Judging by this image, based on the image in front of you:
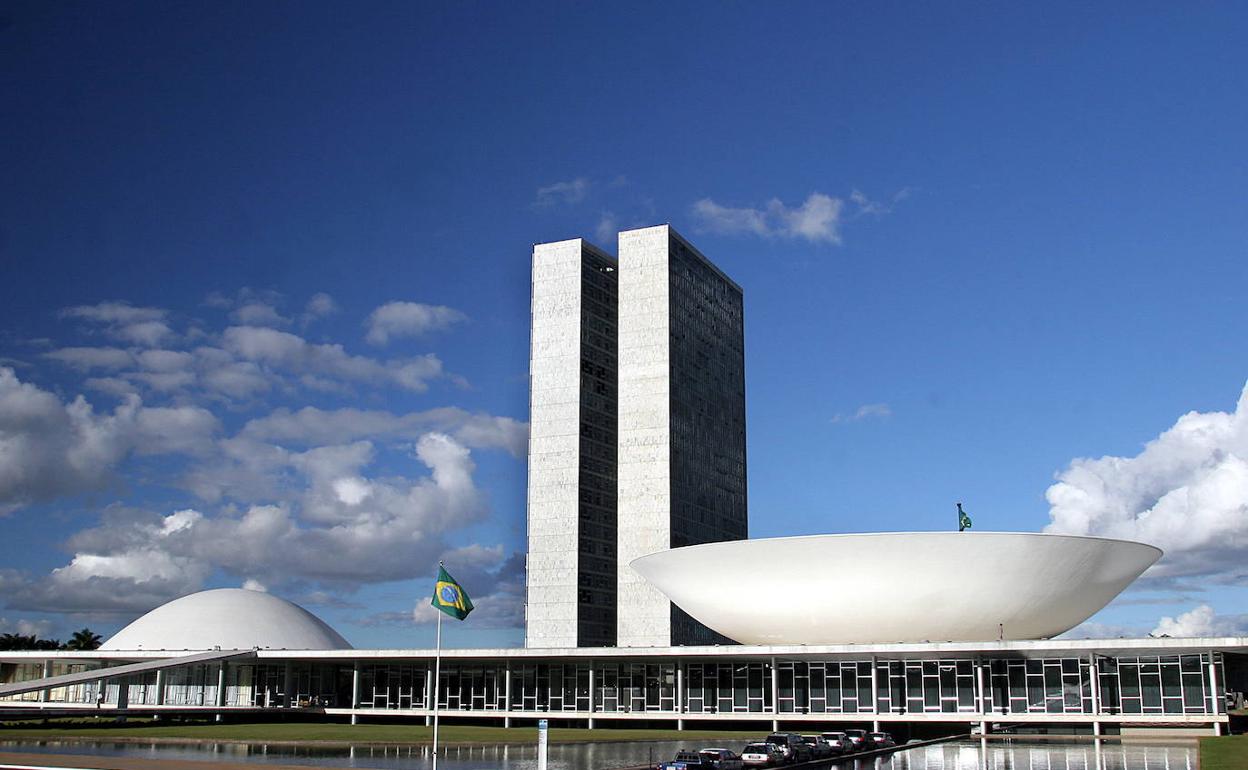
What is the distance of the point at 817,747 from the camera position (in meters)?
40.4

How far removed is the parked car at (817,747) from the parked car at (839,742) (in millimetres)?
441

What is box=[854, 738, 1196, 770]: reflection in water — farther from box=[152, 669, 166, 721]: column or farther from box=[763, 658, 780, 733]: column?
box=[152, 669, 166, 721]: column

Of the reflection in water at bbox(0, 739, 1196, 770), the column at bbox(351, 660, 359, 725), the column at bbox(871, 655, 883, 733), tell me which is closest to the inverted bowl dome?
the column at bbox(871, 655, 883, 733)

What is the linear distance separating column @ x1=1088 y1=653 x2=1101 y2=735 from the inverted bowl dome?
11.7 ft

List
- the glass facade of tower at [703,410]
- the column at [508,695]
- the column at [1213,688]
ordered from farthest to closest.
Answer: the glass facade of tower at [703,410] < the column at [508,695] < the column at [1213,688]

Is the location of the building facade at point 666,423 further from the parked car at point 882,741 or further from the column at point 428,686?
the parked car at point 882,741

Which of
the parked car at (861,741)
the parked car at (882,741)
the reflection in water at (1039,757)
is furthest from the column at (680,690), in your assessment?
the reflection in water at (1039,757)

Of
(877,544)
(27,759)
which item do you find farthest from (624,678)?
(27,759)

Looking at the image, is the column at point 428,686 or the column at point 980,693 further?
the column at point 428,686

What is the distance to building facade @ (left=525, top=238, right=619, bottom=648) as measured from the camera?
301ft

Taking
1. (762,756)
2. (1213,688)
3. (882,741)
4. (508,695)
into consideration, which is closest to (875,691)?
(882,741)

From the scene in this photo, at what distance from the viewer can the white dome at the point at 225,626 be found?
86188 millimetres

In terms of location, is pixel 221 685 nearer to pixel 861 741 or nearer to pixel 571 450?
pixel 571 450

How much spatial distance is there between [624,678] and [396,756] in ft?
90.9
